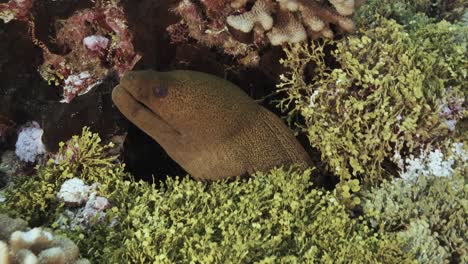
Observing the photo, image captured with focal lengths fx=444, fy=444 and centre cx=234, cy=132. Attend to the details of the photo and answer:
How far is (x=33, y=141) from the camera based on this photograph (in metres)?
2.86

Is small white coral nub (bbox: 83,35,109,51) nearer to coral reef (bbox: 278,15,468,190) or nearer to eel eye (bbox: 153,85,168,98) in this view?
eel eye (bbox: 153,85,168,98)

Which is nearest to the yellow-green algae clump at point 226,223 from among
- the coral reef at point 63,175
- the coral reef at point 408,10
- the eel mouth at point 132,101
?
the coral reef at point 63,175

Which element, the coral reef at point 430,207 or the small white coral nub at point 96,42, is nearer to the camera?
the coral reef at point 430,207

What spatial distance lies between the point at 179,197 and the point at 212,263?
440mm

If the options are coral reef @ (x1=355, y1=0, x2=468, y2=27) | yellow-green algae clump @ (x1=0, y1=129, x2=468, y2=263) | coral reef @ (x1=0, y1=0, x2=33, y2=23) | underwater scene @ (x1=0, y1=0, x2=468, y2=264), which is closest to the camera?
yellow-green algae clump @ (x1=0, y1=129, x2=468, y2=263)

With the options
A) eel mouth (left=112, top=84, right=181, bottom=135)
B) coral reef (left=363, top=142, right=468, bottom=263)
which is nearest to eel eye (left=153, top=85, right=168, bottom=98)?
eel mouth (left=112, top=84, right=181, bottom=135)

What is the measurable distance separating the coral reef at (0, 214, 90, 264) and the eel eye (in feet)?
2.74

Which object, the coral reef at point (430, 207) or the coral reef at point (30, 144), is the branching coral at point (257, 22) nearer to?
the coral reef at point (430, 207)

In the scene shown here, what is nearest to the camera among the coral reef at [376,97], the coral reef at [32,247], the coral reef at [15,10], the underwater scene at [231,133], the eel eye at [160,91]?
the coral reef at [32,247]

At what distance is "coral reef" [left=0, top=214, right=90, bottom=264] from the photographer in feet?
5.11

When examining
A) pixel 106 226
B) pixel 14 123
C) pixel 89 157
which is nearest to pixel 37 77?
pixel 14 123

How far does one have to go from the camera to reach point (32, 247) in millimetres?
1673

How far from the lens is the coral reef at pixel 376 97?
7.90 ft

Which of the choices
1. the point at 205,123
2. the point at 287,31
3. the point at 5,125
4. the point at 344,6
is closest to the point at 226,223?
the point at 205,123
